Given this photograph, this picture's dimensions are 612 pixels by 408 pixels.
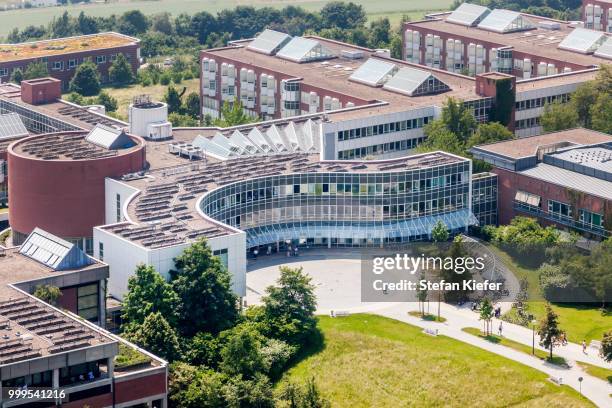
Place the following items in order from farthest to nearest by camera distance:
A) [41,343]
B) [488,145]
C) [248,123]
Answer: [248,123] < [488,145] < [41,343]

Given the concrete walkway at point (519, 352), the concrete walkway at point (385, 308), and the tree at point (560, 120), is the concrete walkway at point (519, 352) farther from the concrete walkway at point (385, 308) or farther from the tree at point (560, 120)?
the tree at point (560, 120)

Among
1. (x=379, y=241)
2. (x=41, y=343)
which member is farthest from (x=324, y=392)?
(x=379, y=241)

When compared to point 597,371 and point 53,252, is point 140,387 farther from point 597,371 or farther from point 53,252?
point 597,371

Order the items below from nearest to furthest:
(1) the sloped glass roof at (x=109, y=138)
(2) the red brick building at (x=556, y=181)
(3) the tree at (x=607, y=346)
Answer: (3) the tree at (x=607, y=346) < (2) the red brick building at (x=556, y=181) < (1) the sloped glass roof at (x=109, y=138)

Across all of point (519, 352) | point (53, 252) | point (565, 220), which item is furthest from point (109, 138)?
point (519, 352)

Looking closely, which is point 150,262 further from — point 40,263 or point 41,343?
point 41,343

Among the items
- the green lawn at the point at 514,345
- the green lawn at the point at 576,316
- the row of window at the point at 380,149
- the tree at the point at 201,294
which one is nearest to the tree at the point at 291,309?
the tree at the point at 201,294
